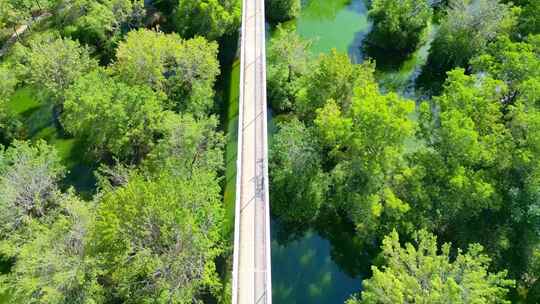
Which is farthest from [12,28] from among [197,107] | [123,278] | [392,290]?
[392,290]

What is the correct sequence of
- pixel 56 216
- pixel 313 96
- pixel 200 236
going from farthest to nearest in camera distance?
pixel 313 96 → pixel 56 216 → pixel 200 236

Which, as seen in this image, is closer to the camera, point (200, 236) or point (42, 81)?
point (200, 236)

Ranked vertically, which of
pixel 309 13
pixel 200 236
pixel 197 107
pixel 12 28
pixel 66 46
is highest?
pixel 309 13

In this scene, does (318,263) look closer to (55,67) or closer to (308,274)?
(308,274)

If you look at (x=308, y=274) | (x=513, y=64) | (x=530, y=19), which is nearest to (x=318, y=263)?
(x=308, y=274)

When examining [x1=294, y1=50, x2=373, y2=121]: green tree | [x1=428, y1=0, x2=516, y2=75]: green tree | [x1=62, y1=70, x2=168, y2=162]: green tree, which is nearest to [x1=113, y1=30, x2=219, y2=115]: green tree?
[x1=62, y1=70, x2=168, y2=162]: green tree

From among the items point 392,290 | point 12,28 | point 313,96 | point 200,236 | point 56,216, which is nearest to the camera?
point 392,290

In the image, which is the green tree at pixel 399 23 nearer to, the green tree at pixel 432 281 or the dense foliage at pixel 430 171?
the dense foliage at pixel 430 171

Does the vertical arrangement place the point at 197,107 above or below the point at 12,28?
below

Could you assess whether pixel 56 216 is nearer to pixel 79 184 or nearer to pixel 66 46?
pixel 79 184
